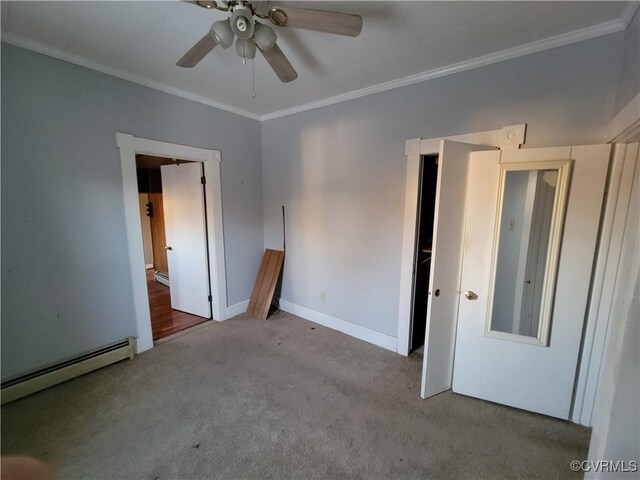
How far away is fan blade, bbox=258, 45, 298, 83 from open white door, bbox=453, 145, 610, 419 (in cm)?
143

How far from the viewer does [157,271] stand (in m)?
5.22

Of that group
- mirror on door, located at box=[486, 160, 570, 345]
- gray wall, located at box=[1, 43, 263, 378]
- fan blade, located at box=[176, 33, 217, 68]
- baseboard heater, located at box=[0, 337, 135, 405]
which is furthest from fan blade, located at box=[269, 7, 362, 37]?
Result: baseboard heater, located at box=[0, 337, 135, 405]

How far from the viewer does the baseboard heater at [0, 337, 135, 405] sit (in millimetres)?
2020

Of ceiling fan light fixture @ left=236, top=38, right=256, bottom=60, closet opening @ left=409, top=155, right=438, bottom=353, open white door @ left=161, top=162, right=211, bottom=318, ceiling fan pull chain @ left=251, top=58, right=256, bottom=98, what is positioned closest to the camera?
ceiling fan light fixture @ left=236, top=38, right=256, bottom=60

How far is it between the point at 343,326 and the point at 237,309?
4.76 ft

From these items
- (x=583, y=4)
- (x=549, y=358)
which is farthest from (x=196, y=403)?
(x=583, y=4)

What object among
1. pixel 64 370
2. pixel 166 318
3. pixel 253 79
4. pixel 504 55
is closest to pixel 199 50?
pixel 253 79

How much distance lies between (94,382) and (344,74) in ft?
11.1

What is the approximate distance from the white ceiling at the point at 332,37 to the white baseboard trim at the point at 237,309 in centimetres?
258

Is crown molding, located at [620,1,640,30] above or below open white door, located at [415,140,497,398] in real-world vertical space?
above

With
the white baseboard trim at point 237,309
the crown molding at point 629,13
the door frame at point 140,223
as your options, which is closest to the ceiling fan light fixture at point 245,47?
the door frame at point 140,223

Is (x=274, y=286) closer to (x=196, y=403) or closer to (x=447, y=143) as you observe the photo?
(x=196, y=403)

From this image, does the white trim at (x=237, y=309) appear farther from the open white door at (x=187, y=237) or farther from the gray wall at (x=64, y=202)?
the gray wall at (x=64, y=202)

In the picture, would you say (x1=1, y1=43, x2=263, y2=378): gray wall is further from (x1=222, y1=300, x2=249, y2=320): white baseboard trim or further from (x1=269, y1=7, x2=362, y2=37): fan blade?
(x1=269, y1=7, x2=362, y2=37): fan blade
